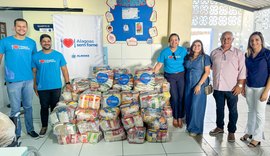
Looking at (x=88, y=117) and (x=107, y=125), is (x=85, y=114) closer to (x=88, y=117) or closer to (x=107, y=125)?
(x=88, y=117)

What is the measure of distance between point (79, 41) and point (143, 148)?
191 centimetres

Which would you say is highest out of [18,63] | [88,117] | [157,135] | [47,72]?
[18,63]

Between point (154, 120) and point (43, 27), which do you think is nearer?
point (154, 120)

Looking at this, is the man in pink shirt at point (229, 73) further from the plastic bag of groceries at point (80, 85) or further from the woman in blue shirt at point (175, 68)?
the plastic bag of groceries at point (80, 85)

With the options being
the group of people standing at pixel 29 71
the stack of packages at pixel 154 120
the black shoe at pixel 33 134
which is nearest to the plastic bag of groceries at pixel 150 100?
the stack of packages at pixel 154 120

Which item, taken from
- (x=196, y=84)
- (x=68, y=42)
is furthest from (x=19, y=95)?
(x=196, y=84)

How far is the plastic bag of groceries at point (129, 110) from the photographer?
278cm

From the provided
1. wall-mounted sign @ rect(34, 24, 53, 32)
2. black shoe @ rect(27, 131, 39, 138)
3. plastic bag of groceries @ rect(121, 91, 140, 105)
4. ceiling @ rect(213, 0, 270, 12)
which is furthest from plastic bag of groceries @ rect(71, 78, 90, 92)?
ceiling @ rect(213, 0, 270, 12)

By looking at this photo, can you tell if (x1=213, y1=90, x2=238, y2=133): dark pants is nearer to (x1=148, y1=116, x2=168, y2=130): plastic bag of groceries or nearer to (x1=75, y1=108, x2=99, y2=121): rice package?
(x1=148, y1=116, x2=168, y2=130): plastic bag of groceries

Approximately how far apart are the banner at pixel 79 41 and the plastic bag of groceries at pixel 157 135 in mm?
1404

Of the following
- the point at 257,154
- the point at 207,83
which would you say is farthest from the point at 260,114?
the point at 207,83

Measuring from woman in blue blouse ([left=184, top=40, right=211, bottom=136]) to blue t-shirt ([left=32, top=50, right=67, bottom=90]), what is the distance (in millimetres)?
1809

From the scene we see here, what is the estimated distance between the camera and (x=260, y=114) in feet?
8.27

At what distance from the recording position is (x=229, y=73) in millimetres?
2652
